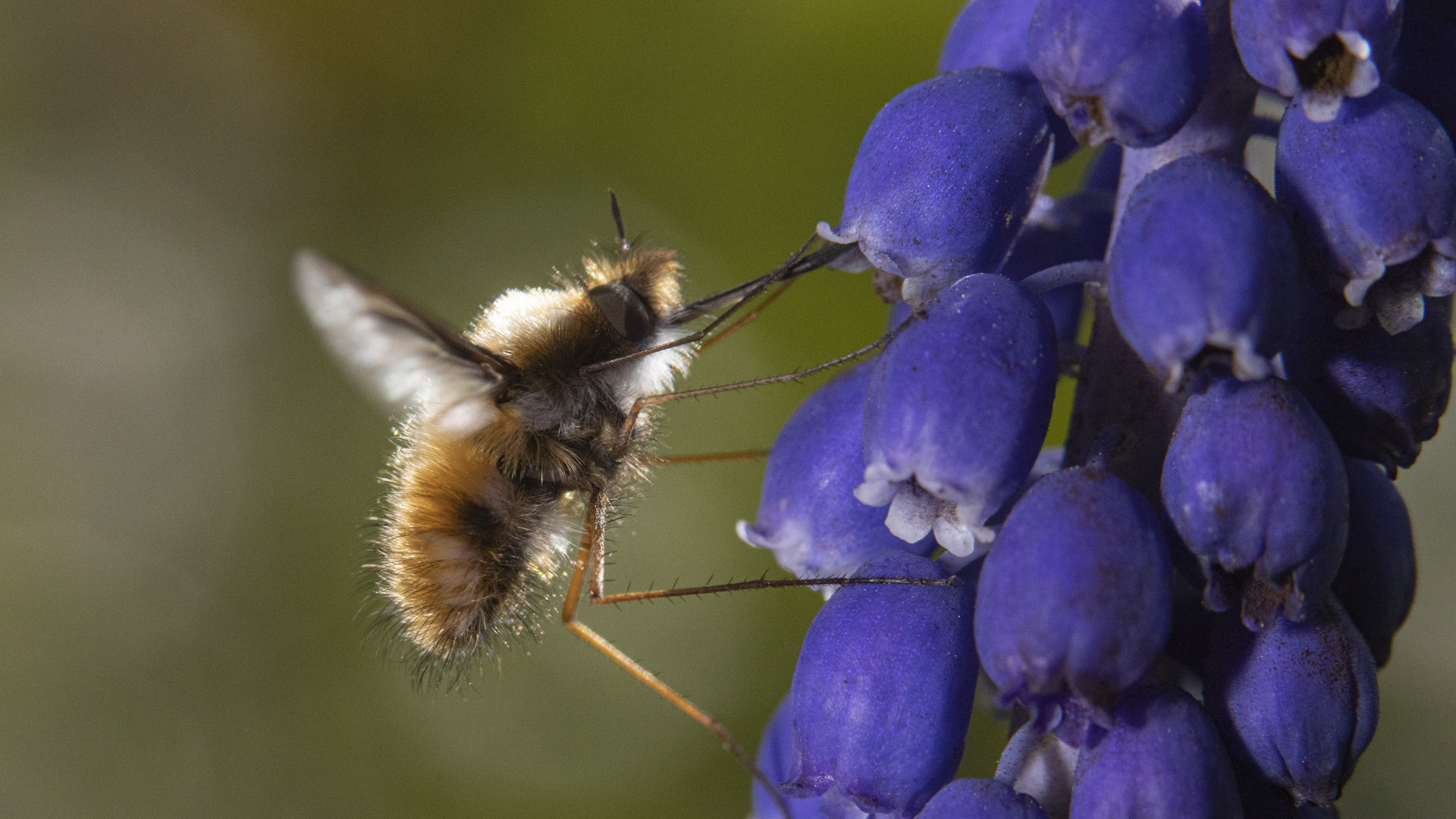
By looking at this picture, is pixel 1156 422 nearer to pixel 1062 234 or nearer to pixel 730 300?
pixel 1062 234

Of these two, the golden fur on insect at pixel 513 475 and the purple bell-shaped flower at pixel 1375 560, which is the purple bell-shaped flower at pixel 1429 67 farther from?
the golden fur on insect at pixel 513 475

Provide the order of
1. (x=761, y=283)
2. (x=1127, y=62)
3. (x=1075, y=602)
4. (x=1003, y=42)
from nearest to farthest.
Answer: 1. (x=1075, y=602)
2. (x=1127, y=62)
3. (x=1003, y=42)
4. (x=761, y=283)

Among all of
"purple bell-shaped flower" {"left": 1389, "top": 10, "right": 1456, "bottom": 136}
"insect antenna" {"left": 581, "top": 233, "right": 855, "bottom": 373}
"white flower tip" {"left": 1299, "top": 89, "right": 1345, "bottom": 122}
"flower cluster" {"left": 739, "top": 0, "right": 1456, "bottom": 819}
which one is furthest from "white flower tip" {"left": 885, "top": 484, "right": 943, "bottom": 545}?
"purple bell-shaped flower" {"left": 1389, "top": 10, "right": 1456, "bottom": 136}

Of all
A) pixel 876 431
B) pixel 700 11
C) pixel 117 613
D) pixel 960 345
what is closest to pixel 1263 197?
pixel 960 345

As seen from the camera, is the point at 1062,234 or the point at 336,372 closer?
the point at 1062,234

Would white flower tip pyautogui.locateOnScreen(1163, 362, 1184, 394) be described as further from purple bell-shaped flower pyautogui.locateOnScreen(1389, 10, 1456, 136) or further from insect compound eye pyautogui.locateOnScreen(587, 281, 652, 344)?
insect compound eye pyautogui.locateOnScreen(587, 281, 652, 344)

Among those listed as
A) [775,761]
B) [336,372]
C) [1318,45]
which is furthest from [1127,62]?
[336,372]

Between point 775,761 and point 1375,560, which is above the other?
point 1375,560

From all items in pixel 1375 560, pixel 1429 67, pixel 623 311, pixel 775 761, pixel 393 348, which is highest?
pixel 393 348
